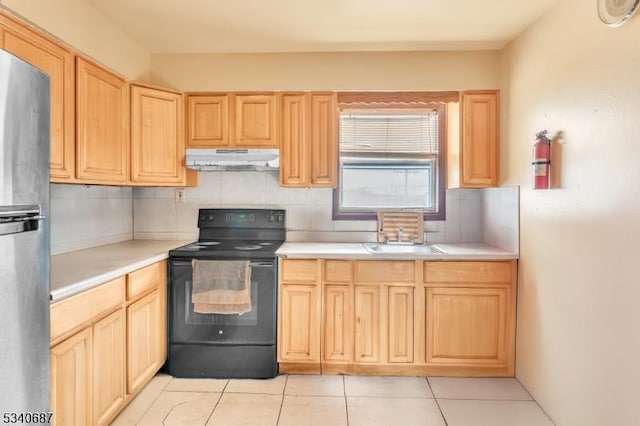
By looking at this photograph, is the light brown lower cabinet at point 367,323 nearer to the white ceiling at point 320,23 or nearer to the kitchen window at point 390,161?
the kitchen window at point 390,161

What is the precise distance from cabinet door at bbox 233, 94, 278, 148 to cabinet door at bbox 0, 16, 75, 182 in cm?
110

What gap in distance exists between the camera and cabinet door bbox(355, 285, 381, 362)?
260cm

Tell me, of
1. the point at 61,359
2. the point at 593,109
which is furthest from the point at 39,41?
the point at 593,109

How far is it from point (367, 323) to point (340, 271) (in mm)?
400

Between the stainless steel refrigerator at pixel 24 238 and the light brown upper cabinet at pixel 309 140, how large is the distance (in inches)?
65.8

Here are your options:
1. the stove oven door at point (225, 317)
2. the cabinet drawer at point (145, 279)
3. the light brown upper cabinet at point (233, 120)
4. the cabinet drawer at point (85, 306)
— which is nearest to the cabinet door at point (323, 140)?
the light brown upper cabinet at point (233, 120)

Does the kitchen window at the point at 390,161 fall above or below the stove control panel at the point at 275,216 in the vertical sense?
above

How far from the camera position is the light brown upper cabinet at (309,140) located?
2854 mm

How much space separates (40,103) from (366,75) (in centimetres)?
211

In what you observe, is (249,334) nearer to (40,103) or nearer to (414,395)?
(414,395)

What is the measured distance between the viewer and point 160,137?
8.93 ft

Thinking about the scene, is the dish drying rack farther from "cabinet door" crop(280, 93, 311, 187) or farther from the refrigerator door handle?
the refrigerator door handle

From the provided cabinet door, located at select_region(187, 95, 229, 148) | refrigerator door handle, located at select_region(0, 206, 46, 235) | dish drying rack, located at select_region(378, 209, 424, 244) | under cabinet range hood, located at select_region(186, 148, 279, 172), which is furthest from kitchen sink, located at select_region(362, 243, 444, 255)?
refrigerator door handle, located at select_region(0, 206, 46, 235)

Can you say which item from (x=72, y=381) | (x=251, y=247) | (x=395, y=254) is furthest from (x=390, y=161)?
(x=72, y=381)
